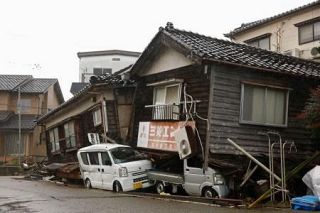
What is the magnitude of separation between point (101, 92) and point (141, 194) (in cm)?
696

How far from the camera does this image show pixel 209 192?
45.6 feet

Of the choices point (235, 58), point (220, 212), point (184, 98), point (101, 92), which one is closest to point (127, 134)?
point (101, 92)

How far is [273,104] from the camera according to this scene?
1619 cm

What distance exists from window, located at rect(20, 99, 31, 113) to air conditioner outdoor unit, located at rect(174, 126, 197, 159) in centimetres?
3282

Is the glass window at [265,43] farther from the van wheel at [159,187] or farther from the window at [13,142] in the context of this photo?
the window at [13,142]

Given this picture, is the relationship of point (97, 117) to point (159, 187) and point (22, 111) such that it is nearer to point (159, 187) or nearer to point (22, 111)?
point (159, 187)

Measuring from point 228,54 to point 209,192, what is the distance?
519 centimetres

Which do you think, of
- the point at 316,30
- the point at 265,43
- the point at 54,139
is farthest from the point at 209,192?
the point at 54,139

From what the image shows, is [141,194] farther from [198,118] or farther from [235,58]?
[235,58]

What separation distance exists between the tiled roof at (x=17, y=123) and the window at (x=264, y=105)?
29.2 m

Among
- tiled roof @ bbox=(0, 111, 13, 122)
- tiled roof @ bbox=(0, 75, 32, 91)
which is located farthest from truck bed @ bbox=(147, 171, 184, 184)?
tiled roof @ bbox=(0, 75, 32, 91)

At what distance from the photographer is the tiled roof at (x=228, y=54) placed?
15.0 m

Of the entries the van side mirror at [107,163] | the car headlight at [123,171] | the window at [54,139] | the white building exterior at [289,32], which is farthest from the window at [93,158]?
the white building exterior at [289,32]

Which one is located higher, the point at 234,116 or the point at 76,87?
the point at 76,87
